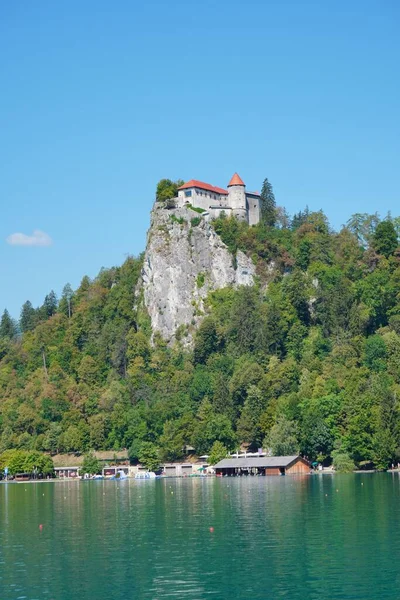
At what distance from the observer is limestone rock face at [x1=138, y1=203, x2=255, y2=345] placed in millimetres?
158625

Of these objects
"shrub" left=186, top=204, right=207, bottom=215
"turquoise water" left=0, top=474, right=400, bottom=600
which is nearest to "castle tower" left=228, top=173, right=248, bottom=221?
"shrub" left=186, top=204, right=207, bottom=215

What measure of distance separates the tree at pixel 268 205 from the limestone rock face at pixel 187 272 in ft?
39.6

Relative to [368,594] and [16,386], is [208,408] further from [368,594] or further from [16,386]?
[368,594]

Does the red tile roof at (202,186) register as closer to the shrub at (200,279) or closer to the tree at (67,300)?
the shrub at (200,279)

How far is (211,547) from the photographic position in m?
47.2

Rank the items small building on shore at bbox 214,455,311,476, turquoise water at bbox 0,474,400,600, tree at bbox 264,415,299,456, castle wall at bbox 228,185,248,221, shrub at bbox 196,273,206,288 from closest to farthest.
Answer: turquoise water at bbox 0,474,400,600 < small building on shore at bbox 214,455,311,476 < tree at bbox 264,415,299,456 < shrub at bbox 196,273,206,288 < castle wall at bbox 228,185,248,221

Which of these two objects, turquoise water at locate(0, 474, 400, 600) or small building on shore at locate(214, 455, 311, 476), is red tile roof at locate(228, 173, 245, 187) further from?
turquoise water at locate(0, 474, 400, 600)

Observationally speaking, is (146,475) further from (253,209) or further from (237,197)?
(253,209)

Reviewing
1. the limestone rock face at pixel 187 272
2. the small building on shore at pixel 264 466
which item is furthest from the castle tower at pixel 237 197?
the small building on shore at pixel 264 466

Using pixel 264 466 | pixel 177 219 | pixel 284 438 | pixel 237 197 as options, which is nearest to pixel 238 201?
pixel 237 197

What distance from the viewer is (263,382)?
432 feet

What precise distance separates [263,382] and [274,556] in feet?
290

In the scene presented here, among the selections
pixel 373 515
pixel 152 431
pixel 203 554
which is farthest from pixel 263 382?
pixel 203 554

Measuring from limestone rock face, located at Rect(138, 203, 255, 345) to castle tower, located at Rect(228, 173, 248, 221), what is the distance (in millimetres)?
6196
